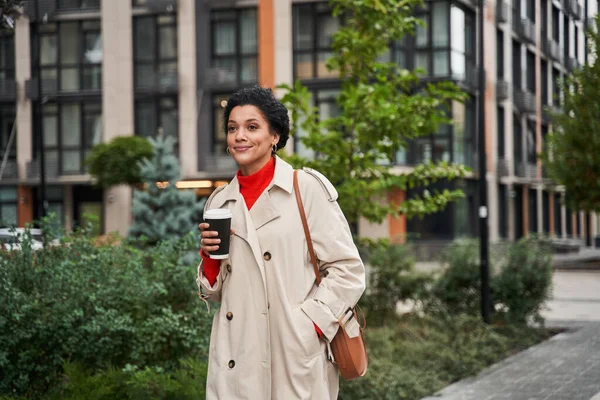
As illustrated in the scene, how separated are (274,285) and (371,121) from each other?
695cm

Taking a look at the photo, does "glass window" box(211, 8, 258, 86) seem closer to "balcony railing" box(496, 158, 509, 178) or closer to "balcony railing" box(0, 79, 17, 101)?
"balcony railing" box(0, 79, 17, 101)

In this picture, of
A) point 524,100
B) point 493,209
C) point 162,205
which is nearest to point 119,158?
point 162,205

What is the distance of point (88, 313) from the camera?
643 cm

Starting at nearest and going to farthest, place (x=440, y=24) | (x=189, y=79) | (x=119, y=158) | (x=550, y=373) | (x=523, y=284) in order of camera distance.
A: (x=550, y=373), (x=523, y=284), (x=119, y=158), (x=440, y=24), (x=189, y=79)

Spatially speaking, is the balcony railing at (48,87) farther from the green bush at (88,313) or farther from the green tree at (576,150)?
the green bush at (88,313)

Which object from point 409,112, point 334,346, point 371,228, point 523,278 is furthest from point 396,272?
point 371,228

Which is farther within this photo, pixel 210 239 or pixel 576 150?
pixel 576 150

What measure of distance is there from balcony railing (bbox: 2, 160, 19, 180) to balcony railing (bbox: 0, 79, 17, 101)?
114 inches

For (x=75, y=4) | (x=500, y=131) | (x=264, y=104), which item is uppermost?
(x=75, y=4)

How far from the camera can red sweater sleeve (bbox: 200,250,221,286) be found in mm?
3494

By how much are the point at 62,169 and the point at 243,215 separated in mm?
37389

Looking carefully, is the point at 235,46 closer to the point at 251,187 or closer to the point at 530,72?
the point at 530,72

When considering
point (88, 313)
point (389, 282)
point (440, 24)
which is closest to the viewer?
point (88, 313)

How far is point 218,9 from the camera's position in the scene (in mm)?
37938
